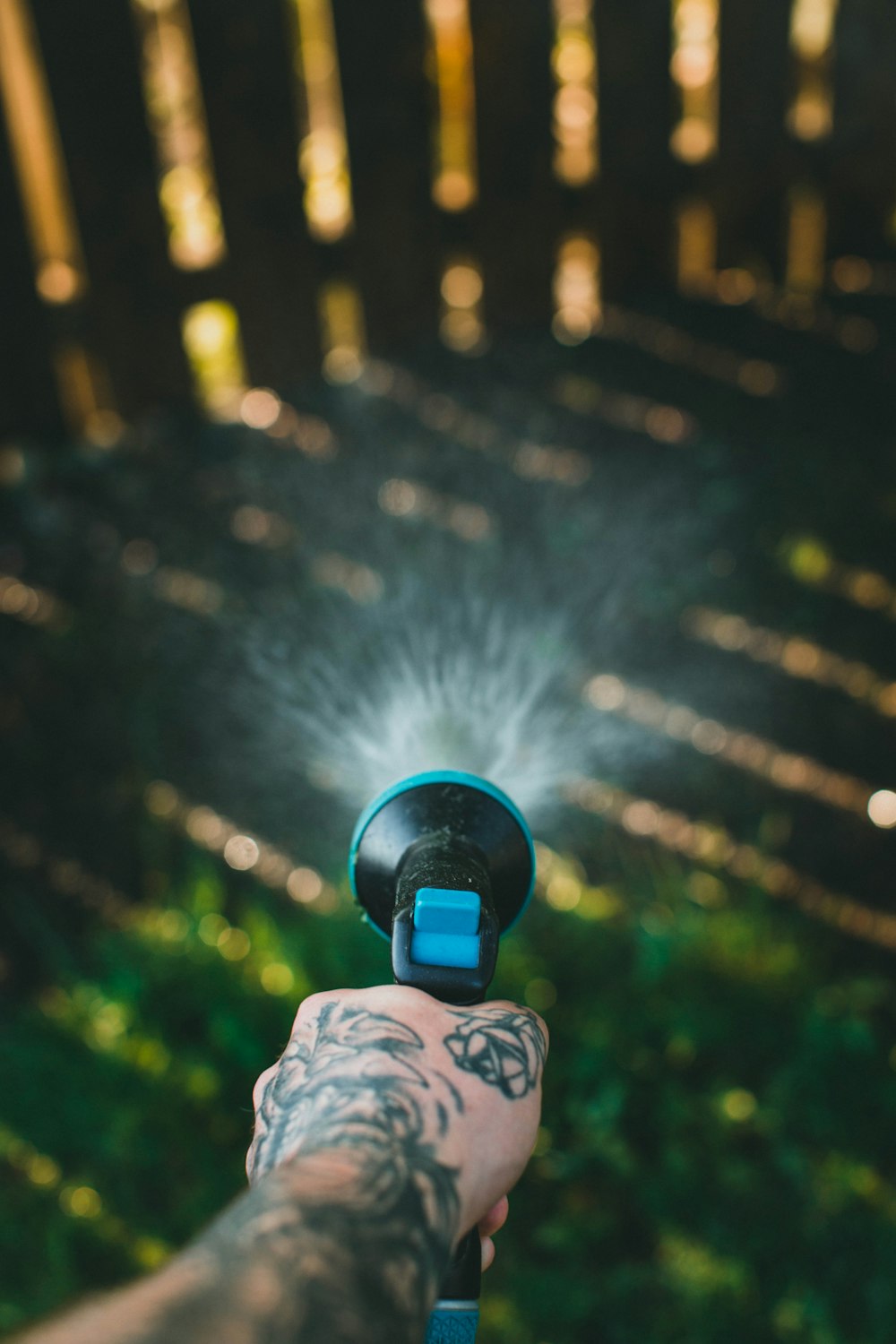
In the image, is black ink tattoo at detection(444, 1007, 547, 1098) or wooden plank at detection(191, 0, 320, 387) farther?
wooden plank at detection(191, 0, 320, 387)

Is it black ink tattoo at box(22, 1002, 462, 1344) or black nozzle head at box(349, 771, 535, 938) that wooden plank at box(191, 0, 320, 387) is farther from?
black ink tattoo at box(22, 1002, 462, 1344)

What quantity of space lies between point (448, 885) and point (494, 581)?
209 centimetres

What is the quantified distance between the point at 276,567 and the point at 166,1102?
164 cm

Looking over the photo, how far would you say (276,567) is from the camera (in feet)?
11.4

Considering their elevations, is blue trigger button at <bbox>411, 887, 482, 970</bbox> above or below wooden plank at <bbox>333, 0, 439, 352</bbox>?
below

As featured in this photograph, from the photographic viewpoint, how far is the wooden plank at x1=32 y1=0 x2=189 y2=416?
3.37 m

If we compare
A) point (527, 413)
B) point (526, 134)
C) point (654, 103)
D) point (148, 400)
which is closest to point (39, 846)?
point (148, 400)

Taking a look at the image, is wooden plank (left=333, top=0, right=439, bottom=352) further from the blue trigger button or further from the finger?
the finger

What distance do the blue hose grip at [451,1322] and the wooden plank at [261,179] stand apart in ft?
11.2

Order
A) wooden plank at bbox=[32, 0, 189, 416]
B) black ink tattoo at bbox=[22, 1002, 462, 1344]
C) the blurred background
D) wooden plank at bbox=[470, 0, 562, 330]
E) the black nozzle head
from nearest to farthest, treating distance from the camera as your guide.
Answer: black ink tattoo at bbox=[22, 1002, 462, 1344]
the black nozzle head
the blurred background
wooden plank at bbox=[32, 0, 189, 416]
wooden plank at bbox=[470, 0, 562, 330]

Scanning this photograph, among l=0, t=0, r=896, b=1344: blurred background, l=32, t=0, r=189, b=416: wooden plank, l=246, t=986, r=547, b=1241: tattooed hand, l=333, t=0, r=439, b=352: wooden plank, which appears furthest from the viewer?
l=333, t=0, r=439, b=352: wooden plank

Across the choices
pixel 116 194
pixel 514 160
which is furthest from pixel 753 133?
pixel 116 194

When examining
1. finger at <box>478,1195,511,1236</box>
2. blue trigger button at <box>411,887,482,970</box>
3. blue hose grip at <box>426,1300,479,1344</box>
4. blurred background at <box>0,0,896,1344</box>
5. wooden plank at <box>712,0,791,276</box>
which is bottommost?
blue hose grip at <box>426,1300,479,1344</box>

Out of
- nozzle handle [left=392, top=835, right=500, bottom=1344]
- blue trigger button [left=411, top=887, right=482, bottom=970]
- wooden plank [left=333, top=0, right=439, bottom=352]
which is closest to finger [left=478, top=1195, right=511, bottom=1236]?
nozzle handle [left=392, top=835, right=500, bottom=1344]
